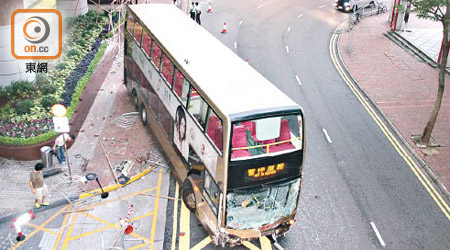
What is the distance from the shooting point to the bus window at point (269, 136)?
10.8 metres

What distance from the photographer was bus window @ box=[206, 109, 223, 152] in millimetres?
10938

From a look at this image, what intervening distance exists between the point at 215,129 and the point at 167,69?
419cm

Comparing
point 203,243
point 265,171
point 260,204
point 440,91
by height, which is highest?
point 440,91

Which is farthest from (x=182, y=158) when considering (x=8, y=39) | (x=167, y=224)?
(x=8, y=39)

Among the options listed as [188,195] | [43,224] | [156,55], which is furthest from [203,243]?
[156,55]

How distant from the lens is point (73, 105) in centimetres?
1805

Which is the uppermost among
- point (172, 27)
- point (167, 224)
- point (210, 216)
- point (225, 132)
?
point (172, 27)

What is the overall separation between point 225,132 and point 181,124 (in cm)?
321

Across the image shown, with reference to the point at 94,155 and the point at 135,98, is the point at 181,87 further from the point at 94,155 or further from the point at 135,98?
the point at 135,98

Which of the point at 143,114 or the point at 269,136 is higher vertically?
the point at 269,136

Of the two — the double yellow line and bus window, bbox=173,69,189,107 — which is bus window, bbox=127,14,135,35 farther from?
the double yellow line

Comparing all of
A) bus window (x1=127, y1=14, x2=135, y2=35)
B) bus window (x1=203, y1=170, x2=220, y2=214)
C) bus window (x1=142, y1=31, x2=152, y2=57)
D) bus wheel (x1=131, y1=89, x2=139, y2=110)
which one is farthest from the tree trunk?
bus window (x1=127, y1=14, x2=135, y2=35)

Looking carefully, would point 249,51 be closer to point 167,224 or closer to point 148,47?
point 148,47

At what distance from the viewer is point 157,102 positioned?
1586cm
